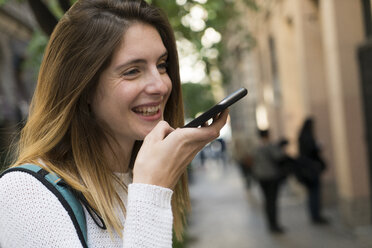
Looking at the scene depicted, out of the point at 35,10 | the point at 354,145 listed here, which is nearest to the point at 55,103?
the point at 35,10

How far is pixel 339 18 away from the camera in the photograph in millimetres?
9172

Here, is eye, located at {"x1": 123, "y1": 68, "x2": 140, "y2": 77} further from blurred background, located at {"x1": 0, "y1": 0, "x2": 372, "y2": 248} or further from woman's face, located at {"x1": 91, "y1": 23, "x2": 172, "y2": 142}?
blurred background, located at {"x1": 0, "y1": 0, "x2": 372, "y2": 248}

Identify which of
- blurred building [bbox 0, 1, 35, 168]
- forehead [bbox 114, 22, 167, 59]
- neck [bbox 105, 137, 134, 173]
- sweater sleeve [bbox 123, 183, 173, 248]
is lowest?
sweater sleeve [bbox 123, 183, 173, 248]

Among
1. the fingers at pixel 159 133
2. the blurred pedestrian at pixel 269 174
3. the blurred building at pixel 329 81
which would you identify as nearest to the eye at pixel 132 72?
the fingers at pixel 159 133

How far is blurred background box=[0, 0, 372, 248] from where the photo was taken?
8.11 metres

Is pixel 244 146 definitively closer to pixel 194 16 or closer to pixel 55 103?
pixel 194 16

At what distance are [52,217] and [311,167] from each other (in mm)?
9007

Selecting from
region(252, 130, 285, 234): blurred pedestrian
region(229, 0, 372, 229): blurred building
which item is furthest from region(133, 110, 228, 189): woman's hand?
region(252, 130, 285, 234): blurred pedestrian

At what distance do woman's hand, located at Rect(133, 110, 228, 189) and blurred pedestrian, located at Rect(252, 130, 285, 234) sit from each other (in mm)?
8673

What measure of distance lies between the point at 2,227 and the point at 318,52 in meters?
11.5

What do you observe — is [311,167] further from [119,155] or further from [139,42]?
[139,42]

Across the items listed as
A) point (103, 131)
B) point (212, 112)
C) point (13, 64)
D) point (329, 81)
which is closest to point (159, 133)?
point (212, 112)

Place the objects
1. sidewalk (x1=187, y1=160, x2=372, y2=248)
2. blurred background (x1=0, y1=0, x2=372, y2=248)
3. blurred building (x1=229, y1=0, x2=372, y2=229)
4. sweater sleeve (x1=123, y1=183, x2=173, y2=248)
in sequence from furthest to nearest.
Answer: blurred building (x1=229, y1=0, x2=372, y2=229)
sidewalk (x1=187, y1=160, x2=372, y2=248)
blurred background (x1=0, y1=0, x2=372, y2=248)
sweater sleeve (x1=123, y1=183, x2=173, y2=248)

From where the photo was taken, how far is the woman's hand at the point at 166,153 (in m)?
1.61
